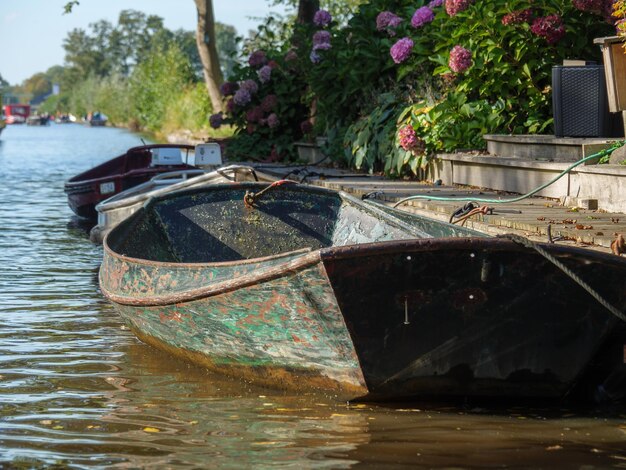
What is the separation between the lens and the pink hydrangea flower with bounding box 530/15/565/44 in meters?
13.0

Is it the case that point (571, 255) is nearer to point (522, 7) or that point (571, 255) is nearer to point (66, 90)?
point (522, 7)

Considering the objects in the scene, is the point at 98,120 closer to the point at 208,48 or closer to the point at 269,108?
the point at 208,48

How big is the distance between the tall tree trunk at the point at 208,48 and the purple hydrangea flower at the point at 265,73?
36.3 ft

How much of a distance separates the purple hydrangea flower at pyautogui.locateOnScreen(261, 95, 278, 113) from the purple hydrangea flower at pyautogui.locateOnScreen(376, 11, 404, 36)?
16.2ft

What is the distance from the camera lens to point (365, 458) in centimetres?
555

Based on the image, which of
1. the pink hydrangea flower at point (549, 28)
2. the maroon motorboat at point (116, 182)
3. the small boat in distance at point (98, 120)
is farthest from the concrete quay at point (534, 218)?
the small boat in distance at point (98, 120)

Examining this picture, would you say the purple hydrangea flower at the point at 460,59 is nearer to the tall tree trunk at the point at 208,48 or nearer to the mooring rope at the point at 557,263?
the mooring rope at the point at 557,263

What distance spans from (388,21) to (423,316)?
11336mm

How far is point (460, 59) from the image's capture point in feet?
43.7

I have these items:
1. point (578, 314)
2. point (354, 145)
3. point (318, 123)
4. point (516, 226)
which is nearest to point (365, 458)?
point (578, 314)

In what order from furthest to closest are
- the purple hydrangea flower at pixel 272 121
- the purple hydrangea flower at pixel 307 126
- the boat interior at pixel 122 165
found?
the purple hydrangea flower at pixel 272 121 < the purple hydrangea flower at pixel 307 126 < the boat interior at pixel 122 165

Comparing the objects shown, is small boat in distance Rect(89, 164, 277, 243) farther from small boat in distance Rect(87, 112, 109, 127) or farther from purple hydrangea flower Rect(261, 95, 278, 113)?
small boat in distance Rect(87, 112, 109, 127)

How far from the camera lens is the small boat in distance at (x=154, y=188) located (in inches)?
493

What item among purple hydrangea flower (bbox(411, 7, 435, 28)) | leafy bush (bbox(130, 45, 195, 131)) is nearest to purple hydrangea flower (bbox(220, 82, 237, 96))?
purple hydrangea flower (bbox(411, 7, 435, 28))
